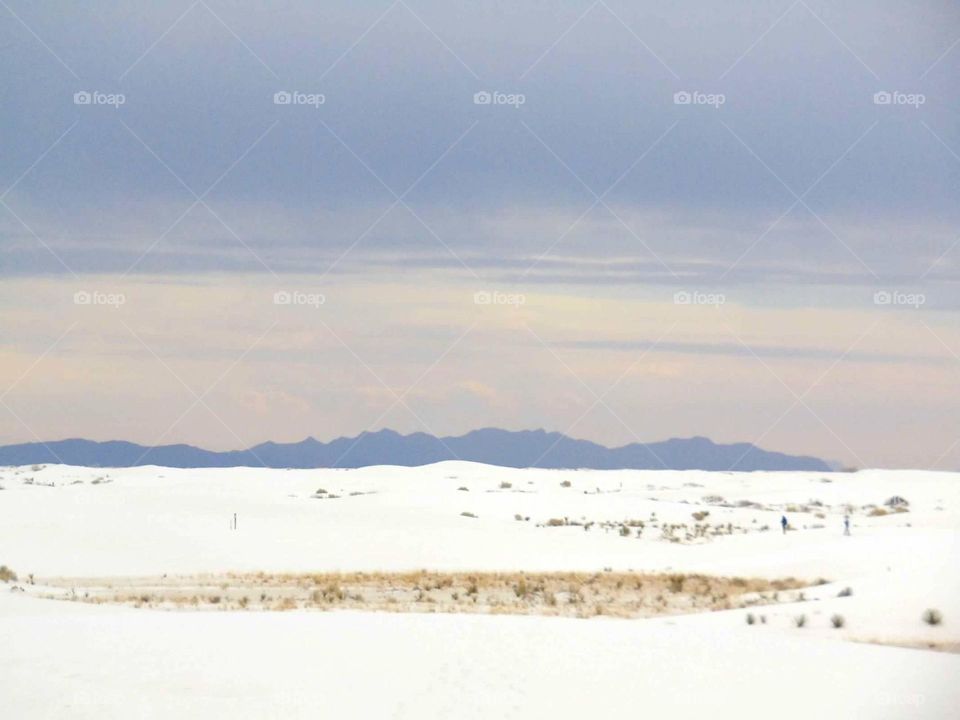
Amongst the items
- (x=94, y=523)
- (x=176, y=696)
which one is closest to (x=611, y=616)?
(x=176, y=696)

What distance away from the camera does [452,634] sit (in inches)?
647

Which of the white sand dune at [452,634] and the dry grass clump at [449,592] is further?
the dry grass clump at [449,592]

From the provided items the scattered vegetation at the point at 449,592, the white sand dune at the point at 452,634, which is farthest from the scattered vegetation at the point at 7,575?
the white sand dune at the point at 452,634

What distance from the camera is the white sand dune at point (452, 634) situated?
13.1 m

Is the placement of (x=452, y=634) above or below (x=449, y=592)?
below

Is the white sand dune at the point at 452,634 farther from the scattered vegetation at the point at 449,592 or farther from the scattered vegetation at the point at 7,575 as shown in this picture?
the scattered vegetation at the point at 449,592

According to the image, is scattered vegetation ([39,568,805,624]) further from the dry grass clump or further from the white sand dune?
the white sand dune

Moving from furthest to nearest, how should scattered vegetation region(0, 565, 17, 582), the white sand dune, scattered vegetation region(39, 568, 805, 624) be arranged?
1. scattered vegetation region(0, 565, 17, 582)
2. scattered vegetation region(39, 568, 805, 624)
3. the white sand dune

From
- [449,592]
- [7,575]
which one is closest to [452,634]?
[449,592]

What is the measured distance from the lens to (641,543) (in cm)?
3412

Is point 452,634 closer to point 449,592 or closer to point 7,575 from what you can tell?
point 449,592

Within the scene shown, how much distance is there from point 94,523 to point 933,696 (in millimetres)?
26696

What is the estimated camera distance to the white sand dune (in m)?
13.1

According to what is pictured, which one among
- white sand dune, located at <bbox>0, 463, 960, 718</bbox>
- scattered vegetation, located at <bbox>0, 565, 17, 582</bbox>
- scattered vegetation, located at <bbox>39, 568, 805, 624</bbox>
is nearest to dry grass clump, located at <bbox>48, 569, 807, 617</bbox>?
scattered vegetation, located at <bbox>39, 568, 805, 624</bbox>
